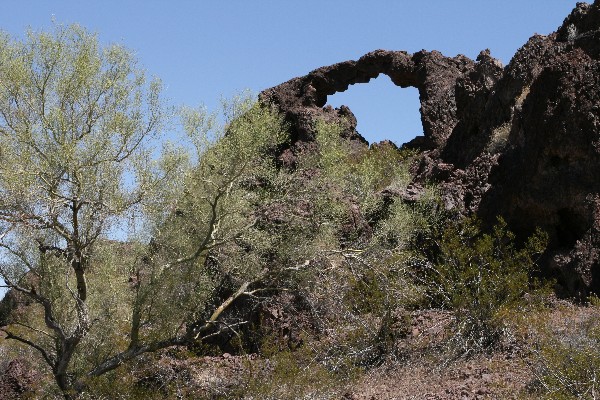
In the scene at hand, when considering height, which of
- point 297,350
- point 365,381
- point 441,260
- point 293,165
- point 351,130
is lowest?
point 365,381

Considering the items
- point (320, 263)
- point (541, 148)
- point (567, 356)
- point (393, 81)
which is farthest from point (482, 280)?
point (393, 81)

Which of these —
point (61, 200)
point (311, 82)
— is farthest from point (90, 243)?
point (311, 82)

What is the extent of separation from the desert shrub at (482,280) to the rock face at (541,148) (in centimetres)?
53

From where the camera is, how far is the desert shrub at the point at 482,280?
1209cm

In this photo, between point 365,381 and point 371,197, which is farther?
point 371,197

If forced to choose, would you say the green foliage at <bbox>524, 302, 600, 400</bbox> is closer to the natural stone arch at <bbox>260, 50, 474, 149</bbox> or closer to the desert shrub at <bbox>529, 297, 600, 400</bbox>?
the desert shrub at <bbox>529, 297, 600, 400</bbox>

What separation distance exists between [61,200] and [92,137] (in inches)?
48.4

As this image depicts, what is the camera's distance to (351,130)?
24.7m

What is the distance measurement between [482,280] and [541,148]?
112 inches

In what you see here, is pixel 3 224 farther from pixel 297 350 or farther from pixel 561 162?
pixel 561 162

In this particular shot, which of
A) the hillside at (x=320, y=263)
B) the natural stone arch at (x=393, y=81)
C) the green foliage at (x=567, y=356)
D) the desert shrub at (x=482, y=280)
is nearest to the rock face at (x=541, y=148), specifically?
the hillside at (x=320, y=263)

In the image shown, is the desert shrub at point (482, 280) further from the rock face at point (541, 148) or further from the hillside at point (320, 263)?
the rock face at point (541, 148)

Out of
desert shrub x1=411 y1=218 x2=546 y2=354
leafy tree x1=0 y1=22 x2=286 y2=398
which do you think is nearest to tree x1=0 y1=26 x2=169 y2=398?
leafy tree x1=0 y1=22 x2=286 y2=398

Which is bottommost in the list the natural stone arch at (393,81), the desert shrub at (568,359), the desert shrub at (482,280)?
the desert shrub at (568,359)
